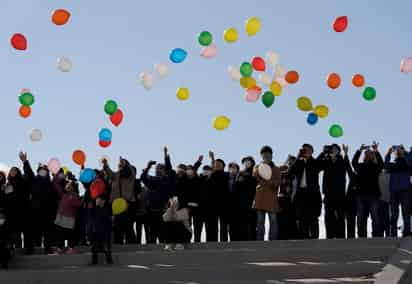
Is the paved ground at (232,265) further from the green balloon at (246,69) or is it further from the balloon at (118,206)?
the green balloon at (246,69)

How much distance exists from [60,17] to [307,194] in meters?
5.06

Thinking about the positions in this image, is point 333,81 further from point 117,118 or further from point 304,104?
point 117,118

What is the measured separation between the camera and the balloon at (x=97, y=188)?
11.2 m

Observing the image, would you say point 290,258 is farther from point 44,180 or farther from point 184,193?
point 44,180

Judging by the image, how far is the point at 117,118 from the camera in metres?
12.5

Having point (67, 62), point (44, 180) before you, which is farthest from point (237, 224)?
point (67, 62)

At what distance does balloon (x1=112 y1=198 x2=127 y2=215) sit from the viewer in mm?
11773

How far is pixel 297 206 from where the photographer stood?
11.6 meters

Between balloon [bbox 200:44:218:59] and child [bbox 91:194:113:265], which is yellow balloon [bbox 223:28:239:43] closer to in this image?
balloon [bbox 200:44:218:59]

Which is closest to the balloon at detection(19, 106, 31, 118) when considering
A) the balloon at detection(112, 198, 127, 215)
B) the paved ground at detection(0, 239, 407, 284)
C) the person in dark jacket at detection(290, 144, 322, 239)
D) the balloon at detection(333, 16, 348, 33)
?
the balloon at detection(112, 198, 127, 215)

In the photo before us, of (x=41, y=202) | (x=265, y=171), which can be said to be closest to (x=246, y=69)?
(x=265, y=171)

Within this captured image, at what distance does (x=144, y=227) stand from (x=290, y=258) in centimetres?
321

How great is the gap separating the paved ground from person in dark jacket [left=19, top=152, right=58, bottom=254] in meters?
1.08

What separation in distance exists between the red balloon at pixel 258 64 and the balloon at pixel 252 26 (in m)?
0.45
